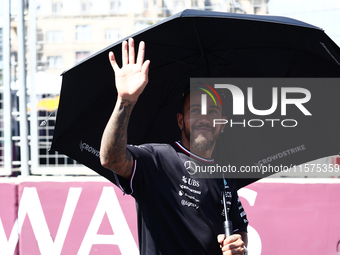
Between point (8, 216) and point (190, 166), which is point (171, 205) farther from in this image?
point (8, 216)

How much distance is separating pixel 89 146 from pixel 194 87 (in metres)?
0.89

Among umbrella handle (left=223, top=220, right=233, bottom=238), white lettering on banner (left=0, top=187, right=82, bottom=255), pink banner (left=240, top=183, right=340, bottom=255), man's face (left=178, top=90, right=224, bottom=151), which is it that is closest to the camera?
umbrella handle (left=223, top=220, right=233, bottom=238)

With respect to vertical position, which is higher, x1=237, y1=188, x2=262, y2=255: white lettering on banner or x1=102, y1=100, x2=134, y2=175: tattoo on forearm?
x1=102, y1=100, x2=134, y2=175: tattoo on forearm

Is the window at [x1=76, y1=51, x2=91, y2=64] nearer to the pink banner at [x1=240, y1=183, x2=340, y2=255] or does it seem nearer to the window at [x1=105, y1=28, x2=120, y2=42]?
the window at [x1=105, y1=28, x2=120, y2=42]

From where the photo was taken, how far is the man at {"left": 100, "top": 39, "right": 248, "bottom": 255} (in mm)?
2439

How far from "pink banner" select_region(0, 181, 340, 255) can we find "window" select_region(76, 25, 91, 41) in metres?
1.83

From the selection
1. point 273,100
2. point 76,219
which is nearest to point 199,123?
point 273,100

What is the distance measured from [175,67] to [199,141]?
2.19 feet

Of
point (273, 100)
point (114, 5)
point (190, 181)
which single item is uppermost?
point (114, 5)

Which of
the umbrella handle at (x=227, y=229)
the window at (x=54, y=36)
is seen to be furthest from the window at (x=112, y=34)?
the umbrella handle at (x=227, y=229)

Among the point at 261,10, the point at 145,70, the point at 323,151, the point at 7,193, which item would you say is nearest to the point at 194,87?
the point at 145,70

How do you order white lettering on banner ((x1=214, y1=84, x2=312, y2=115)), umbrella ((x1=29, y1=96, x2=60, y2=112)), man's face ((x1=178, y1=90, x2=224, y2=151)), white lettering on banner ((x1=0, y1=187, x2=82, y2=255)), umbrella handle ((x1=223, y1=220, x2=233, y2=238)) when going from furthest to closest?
umbrella ((x1=29, y1=96, x2=60, y2=112)) < white lettering on banner ((x1=0, y1=187, x2=82, y2=255)) < white lettering on banner ((x1=214, y1=84, x2=312, y2=115)) < man's face ((x1=178, y1=90, x2=224, y2=151)) < umbrella handle ((x1=223, y1=220, x2=233, y2=238))

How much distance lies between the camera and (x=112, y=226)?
15.8 feet

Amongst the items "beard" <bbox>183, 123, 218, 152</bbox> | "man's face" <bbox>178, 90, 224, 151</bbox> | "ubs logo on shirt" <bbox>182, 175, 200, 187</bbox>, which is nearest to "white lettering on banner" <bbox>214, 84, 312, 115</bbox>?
"man's face" <bbox>178, 90, 224, 151</bbox>
